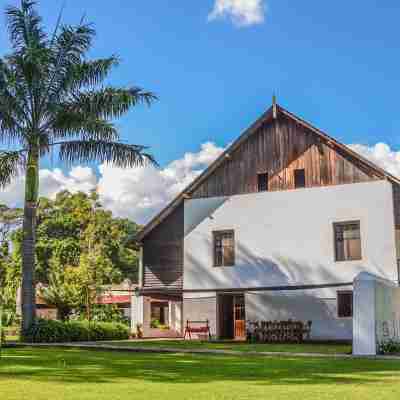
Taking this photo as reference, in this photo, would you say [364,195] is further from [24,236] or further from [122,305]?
[122,305]

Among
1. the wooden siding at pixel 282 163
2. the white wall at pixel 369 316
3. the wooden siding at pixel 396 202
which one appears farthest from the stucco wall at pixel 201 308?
the white wall at pixel 369 316

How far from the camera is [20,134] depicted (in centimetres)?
2345

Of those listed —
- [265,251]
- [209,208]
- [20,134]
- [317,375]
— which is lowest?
[317,375]

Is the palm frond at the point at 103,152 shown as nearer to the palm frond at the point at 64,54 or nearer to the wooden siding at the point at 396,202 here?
the palm frond at the point at 64,54

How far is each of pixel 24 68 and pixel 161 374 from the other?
13.6 m

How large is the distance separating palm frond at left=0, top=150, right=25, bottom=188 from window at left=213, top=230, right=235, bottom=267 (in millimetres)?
8724

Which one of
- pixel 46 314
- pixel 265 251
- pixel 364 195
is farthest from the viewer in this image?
pixel 46 314

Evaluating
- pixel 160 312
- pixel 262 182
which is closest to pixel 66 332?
pixel 262 182

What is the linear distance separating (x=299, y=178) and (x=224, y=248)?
14.0 ft

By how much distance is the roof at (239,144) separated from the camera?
1000 inches

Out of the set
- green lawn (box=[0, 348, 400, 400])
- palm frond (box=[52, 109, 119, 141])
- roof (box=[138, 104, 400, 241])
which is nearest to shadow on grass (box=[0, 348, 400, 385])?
green lawn (box=[0, 348, 400, 400])

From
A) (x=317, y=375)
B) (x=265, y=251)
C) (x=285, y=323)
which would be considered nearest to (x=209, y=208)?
(x=265, y=251)

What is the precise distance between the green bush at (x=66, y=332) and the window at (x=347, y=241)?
370 inches

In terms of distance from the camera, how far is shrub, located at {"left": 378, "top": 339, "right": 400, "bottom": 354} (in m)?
18.4
